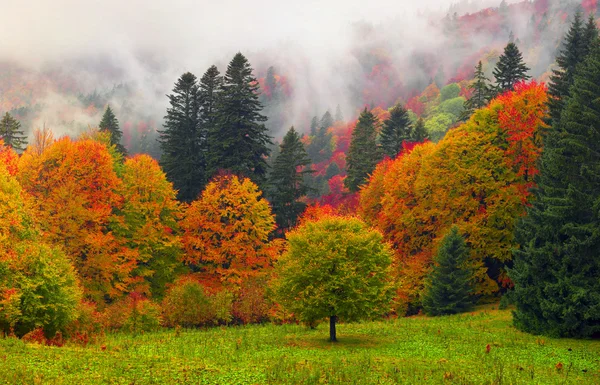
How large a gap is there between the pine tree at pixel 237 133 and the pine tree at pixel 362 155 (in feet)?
46.9

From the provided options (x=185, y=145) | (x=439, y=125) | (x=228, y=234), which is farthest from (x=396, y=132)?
(x=439, y=125)

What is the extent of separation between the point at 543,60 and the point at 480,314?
567 feet

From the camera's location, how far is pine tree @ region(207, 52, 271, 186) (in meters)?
52.1

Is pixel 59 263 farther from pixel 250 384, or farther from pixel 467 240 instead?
pixel 467 240

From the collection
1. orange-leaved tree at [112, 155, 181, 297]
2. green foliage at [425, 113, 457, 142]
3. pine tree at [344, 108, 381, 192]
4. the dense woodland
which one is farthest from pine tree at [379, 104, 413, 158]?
green foliage at [425, 113, 457, 142]

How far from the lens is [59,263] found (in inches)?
1060

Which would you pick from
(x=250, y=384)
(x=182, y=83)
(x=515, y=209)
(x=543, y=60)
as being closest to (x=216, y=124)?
(x=182, y=83)

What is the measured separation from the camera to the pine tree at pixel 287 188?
56344mm

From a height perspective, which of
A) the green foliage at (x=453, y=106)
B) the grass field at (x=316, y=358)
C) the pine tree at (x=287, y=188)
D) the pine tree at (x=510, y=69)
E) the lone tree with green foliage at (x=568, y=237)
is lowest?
the grass field at (x=316, y=358)

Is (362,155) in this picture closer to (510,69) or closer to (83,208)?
(510,69)

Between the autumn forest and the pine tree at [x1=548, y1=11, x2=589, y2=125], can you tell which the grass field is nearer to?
the autumn forest

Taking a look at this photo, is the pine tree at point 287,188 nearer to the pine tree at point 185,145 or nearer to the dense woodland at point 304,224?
the dense woodland at point 304,224

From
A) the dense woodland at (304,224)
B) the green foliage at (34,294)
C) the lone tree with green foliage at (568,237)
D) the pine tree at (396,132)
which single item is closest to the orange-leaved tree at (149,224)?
the dense woodland at (304,224)

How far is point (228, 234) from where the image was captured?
141ft
